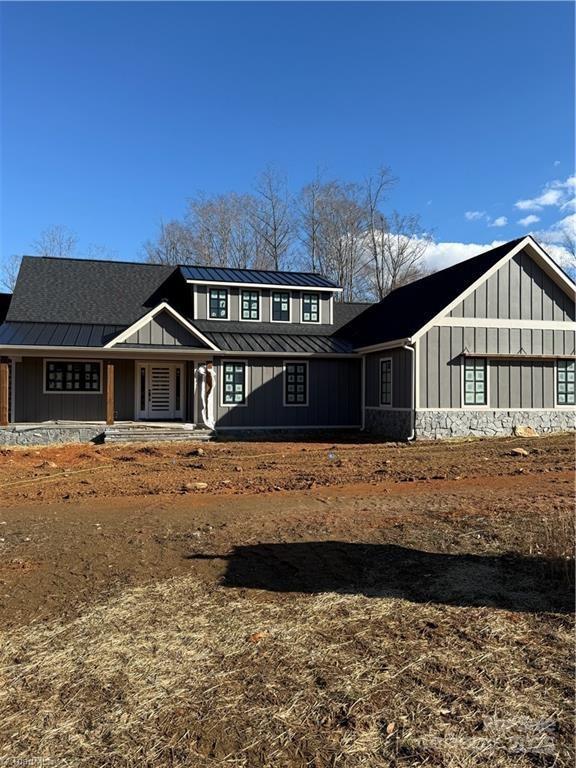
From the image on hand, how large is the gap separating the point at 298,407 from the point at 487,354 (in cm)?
631

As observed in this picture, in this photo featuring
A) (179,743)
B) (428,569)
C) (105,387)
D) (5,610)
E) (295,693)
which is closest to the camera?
(179,743)

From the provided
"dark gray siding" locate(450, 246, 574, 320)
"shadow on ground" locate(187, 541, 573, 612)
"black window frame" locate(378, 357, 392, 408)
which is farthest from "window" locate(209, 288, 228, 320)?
"shadow on ground" locate(187, 541, 573, 612)

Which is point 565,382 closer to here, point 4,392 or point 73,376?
point 73,376

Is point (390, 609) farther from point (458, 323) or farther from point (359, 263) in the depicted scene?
point (359, 263)

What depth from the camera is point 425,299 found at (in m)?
19.4

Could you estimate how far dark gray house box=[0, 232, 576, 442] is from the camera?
1736 cm

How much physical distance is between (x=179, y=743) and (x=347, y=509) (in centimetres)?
536

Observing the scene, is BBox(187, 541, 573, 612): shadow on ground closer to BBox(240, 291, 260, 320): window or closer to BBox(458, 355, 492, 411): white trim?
BBox(458, 355, 492, 411): white trim

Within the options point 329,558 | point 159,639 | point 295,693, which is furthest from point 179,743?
point 329,558

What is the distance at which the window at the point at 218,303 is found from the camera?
20.9 m

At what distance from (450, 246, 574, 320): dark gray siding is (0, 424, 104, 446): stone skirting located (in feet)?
36.7

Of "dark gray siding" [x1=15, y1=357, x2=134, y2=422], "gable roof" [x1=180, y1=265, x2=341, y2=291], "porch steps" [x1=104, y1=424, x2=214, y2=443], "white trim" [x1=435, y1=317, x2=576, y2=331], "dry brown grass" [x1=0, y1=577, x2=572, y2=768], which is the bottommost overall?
"dry brown grass" [x1=0, y1=577, x2=572, y2=768]

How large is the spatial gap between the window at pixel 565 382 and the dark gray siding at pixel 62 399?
1371cm

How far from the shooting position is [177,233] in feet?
132
